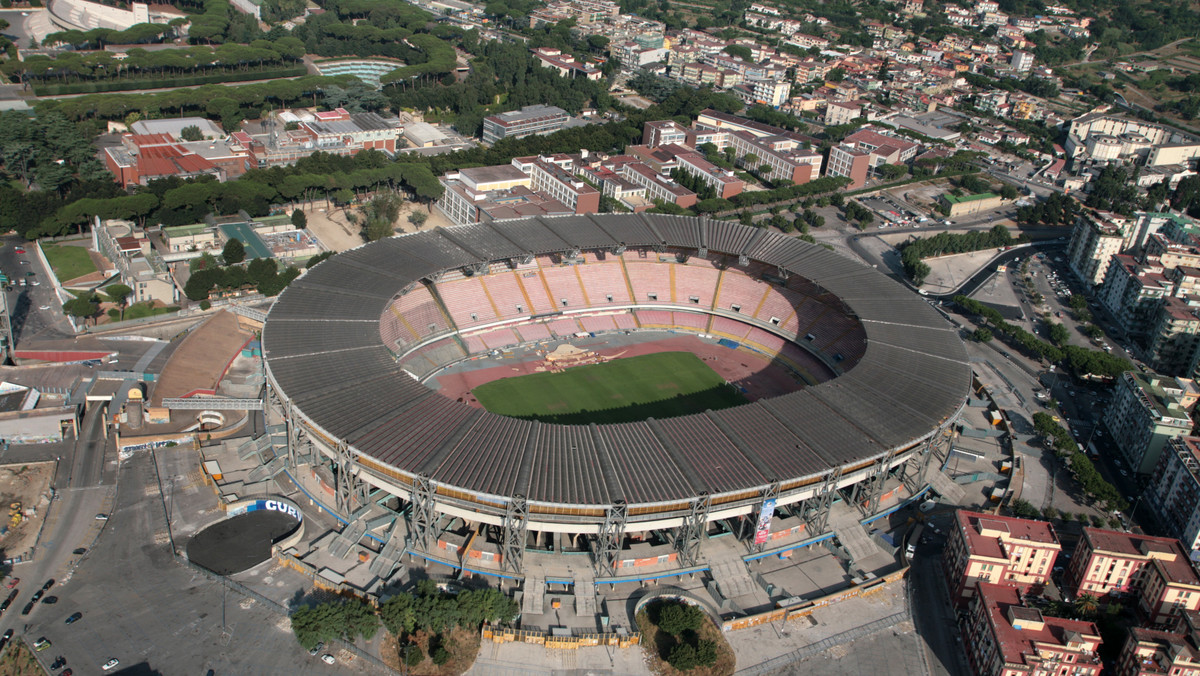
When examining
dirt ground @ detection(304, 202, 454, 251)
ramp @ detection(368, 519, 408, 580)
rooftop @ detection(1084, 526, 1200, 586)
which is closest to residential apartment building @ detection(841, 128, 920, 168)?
dirt ground @ detection(304, 202, 454, 251)

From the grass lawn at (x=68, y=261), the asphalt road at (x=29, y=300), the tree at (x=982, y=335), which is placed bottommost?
the asphalt road at (x=29, y=300)

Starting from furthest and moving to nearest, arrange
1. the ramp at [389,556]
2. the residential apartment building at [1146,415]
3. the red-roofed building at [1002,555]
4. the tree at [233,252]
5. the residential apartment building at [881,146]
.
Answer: the residential apartment building at [881,146] → the tree at [233,252] → the residential apartment building at [1146,415] → the red-roofed building at [1002,555] → the ramp at [389,556]

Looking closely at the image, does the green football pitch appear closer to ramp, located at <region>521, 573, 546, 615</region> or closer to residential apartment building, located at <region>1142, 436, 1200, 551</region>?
ramp, located at <region>521, 573, 546, 615</region>

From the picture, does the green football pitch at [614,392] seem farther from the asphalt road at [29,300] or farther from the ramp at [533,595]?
the asphalt road at [29,300]

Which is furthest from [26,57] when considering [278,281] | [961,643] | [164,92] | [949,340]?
[961,643]

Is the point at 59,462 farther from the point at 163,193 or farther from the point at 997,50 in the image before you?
the point at 997,50

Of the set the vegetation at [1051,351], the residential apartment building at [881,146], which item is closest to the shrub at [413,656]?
the vegetation at [1051,351]
